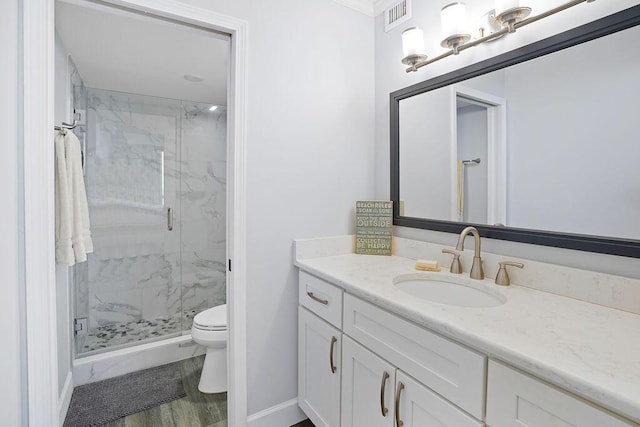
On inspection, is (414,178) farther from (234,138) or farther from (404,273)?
(234,138)

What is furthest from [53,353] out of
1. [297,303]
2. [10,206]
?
[297,303]

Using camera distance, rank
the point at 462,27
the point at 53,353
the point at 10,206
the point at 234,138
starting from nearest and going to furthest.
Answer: the point at 10,206 < the point at 53,353 < the point at 462,27 < the point at 234,138

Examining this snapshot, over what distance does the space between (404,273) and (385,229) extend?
0.44m

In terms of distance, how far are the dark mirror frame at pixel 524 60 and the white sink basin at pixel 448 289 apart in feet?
0.79

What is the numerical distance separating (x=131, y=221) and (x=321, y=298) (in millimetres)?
2131

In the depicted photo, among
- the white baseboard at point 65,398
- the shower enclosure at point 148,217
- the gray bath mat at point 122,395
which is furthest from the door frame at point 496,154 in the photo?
the shower enclosure at point 148,217

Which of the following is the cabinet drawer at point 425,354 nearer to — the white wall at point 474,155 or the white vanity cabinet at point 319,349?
the white vanity cabinet at point 319,349

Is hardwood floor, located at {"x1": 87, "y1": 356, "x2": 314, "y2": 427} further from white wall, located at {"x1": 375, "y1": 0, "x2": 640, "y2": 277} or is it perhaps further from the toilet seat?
white wall, located at {"x1": 375, "y1": 0, "x2": 640, "y2": 277}

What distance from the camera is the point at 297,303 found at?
172cm

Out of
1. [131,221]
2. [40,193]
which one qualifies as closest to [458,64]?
[40,193]

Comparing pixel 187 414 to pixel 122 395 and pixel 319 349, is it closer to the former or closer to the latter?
pixel 122 395

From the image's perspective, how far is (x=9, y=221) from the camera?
113cm

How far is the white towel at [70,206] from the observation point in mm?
1468

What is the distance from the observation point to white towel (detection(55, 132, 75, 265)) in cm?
146
